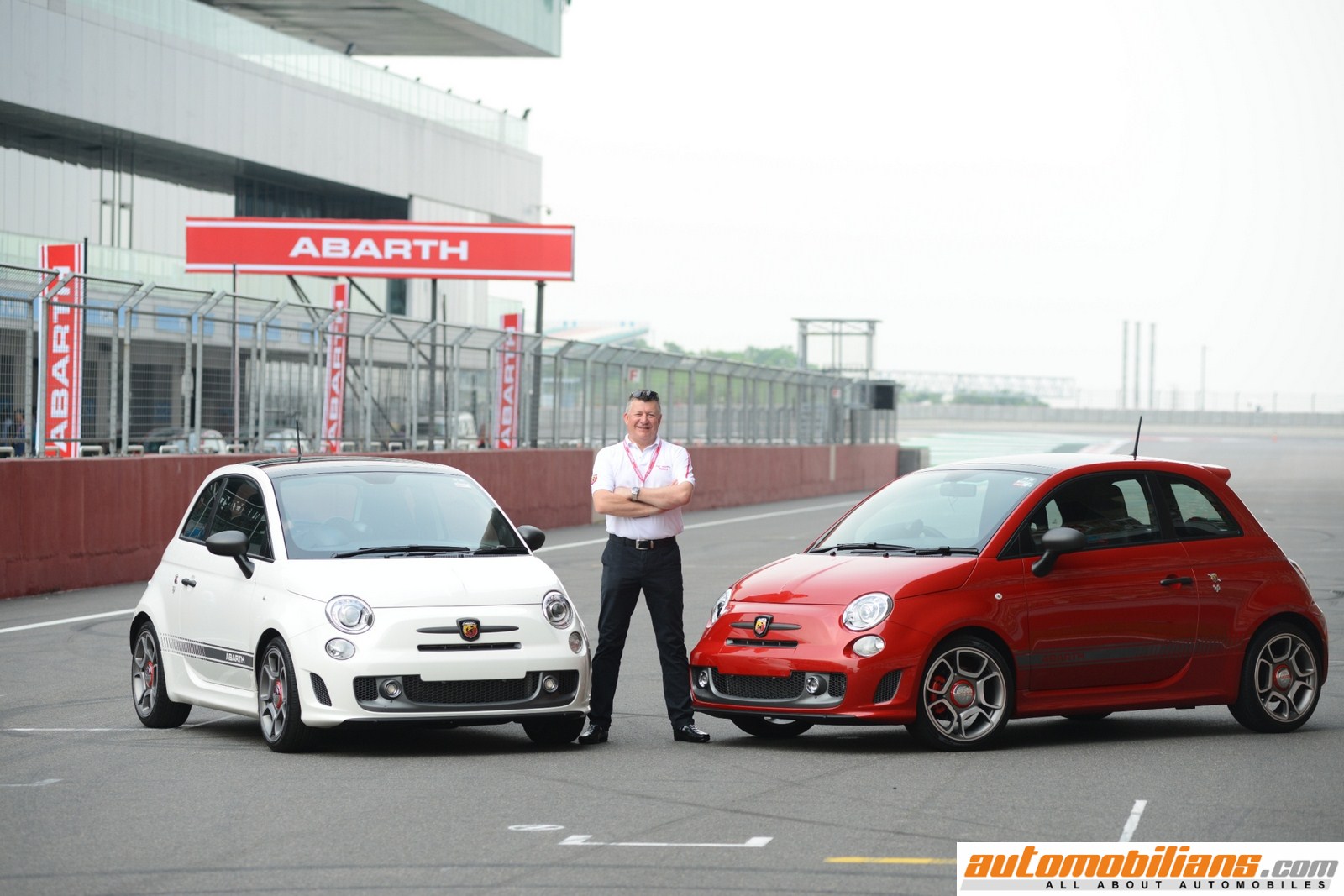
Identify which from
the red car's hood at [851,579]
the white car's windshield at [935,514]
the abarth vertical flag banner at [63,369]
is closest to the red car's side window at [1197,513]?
the white car's windshield at [935,514]

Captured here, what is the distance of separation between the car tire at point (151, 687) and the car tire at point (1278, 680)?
5371 millimetres

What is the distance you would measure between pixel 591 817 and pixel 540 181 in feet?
180

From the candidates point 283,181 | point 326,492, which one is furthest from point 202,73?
point 326,492

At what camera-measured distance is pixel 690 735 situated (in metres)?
9.34

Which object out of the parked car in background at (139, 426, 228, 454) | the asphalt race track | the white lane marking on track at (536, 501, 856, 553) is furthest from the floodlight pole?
the asphalt race track

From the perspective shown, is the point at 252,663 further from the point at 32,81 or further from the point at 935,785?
the point at 32,81

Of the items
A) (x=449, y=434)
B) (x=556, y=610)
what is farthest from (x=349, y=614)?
(x=449, y=434)

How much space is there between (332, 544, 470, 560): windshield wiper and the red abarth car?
4.40ft

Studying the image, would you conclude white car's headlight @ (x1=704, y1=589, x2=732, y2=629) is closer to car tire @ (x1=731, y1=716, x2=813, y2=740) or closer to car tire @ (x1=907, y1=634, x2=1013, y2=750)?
car tire @ (x1=731, y1=716, x2=813, y2=740)

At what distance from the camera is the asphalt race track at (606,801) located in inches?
251

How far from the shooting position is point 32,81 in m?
38.4

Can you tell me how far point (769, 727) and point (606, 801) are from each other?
2057mm

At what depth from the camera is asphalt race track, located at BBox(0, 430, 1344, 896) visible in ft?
21.0

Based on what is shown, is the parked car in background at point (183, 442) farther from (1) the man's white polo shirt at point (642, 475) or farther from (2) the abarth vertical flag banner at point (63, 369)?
(1) the man's white polo shirt at point (642, 475)
